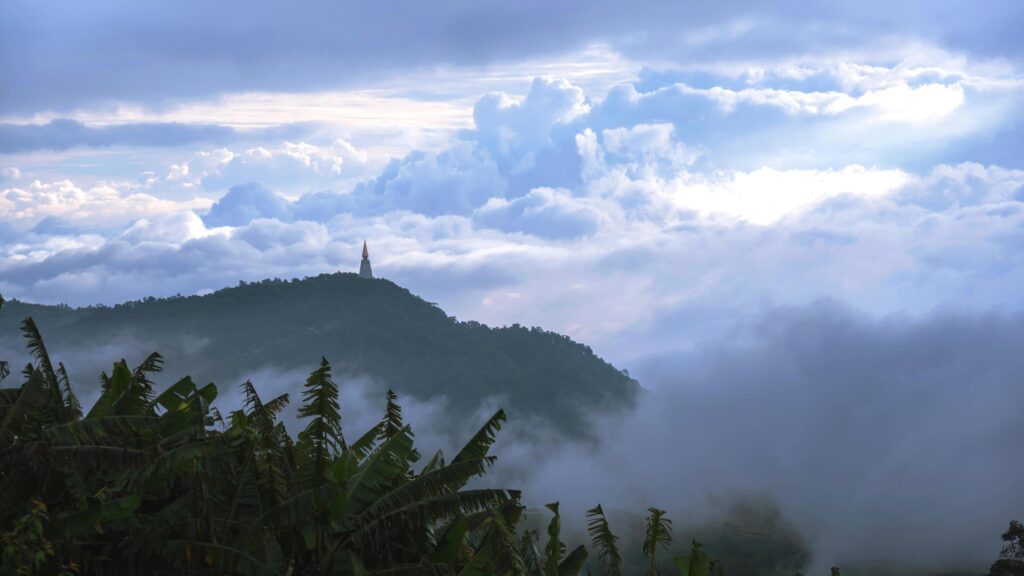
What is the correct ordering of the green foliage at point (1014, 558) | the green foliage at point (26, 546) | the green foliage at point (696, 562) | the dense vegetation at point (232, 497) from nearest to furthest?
Result: 1. the green foliage at point (26, 546)
2. the dense vegetation at point (232, 497)
3. the green foliage at point (696, 562)
4. the green foliage at point (1014, 558)

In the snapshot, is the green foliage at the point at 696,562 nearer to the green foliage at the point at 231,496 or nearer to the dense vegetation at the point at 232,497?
the dense vegetation at the point at 232,497

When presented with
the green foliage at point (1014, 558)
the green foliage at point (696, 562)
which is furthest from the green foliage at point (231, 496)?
the green foliage at point (1014, 558)

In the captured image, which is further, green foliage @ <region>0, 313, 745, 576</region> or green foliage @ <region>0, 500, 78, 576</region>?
green foliage @ <region>0, 313, 745, 576</region>

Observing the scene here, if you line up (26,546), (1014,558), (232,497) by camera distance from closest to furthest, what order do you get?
(26,546) < (232,497) < (1014,558)

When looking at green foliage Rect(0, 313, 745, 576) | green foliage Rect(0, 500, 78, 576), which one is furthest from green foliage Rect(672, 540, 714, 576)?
green foliage Rect(0, 500, 78, 576)

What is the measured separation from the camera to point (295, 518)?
15.5 meters

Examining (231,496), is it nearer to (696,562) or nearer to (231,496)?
(231,496)

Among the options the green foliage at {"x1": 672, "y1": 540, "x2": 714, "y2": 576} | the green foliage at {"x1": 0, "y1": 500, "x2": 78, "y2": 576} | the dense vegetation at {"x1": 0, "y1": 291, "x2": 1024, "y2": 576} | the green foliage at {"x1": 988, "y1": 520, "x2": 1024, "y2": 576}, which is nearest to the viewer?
the green foliage at {"x1": 0, "y1": 500, "x2": 78, "y2": 576}

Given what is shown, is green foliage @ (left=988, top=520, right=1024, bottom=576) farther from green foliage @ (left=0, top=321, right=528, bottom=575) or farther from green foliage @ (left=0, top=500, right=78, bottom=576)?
green foliage @ (left=0, top=500, right=78, bottom=576)

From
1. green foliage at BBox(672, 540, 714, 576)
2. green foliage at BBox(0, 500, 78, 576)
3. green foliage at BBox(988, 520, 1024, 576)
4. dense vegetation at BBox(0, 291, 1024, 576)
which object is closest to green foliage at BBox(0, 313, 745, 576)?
dense vegetation at BBox(0, 291, 1024, 576)

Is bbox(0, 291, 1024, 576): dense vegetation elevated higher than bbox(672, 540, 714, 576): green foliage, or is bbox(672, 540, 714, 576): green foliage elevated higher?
bbox(0, 291, 1024, 576): dense vegetation

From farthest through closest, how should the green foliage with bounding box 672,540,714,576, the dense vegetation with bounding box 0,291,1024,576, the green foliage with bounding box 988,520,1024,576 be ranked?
1. the green foliage with bounding box 988,520,1024,576
2. the green foliage with bounding box 672,540,714,576
3. the dense vegetation with bounding box 0,291,1024,576

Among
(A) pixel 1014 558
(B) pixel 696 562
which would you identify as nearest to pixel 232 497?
(B) pixel 696 562

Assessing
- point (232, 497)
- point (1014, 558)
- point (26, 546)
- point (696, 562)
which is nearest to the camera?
point (26, 546)
